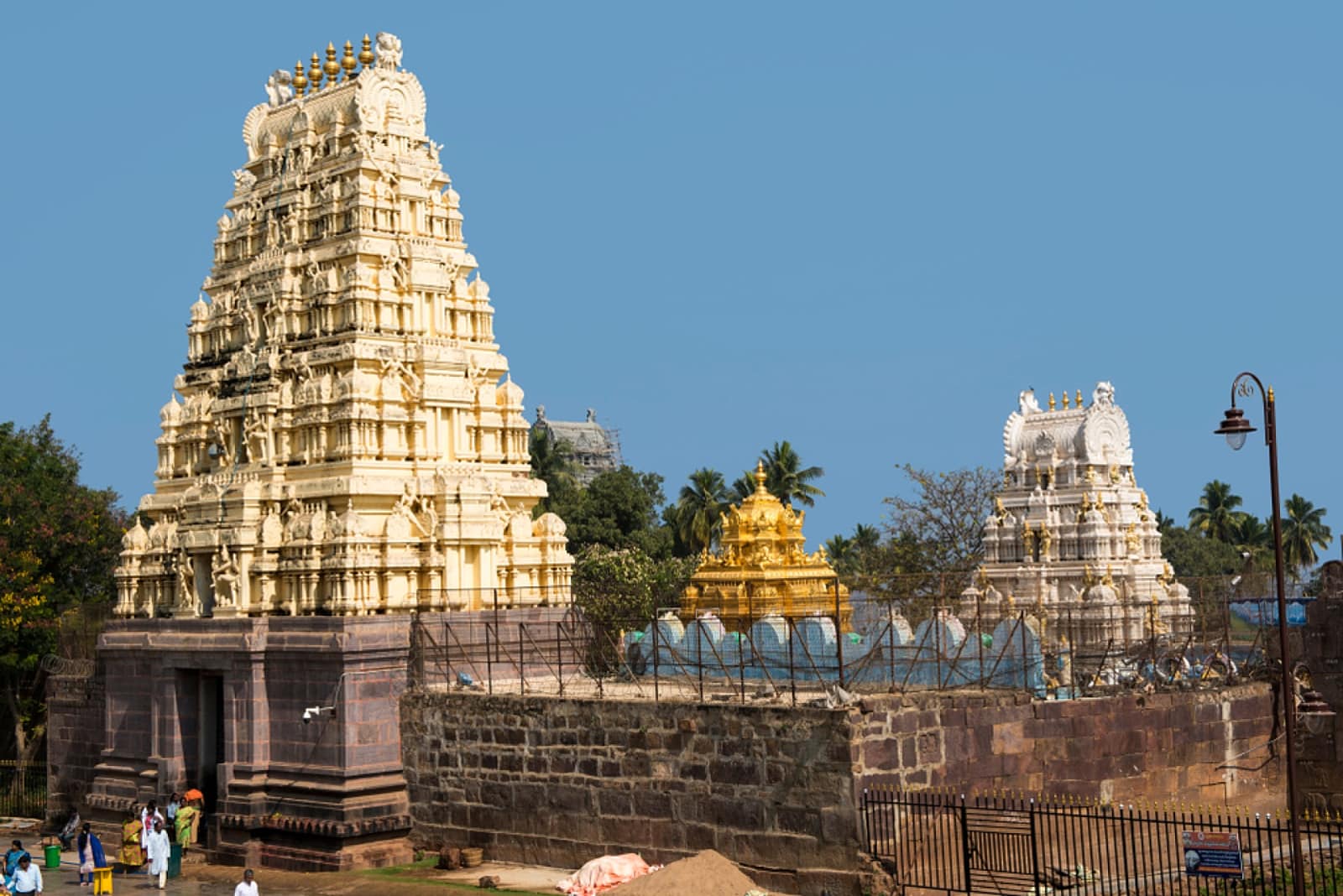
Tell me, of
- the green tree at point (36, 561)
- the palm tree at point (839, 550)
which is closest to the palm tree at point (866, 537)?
the palm tree at point (839, 550)

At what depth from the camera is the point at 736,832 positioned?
76.8ft

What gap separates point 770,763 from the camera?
23.0 m

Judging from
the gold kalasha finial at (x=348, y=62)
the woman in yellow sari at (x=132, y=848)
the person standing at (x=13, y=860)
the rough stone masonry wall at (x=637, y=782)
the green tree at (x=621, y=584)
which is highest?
the gold kalasha finial at (x=348, y=62)

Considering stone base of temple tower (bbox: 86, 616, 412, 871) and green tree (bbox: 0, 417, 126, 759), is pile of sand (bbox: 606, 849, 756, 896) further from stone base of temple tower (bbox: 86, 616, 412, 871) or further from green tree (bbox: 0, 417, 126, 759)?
green tree (bbox: 0, 417, 126, 759)

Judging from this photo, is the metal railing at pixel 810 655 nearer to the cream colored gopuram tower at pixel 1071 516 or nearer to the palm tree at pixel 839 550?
the cream colored gopuram tower at pixel 1071 516

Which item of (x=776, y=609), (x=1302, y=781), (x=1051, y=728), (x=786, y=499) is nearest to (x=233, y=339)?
(x=776, y=609)

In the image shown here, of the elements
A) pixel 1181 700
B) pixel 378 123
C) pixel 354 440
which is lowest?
pixel 1181 700

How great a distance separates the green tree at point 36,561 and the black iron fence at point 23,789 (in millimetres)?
1786

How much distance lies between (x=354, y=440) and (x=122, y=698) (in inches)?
289

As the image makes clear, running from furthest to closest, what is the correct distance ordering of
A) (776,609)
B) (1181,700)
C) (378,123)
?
(776,609), (378,123), (1181,700)

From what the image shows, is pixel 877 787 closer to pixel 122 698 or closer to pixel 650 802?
pixel 650 802

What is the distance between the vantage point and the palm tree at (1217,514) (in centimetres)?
8025

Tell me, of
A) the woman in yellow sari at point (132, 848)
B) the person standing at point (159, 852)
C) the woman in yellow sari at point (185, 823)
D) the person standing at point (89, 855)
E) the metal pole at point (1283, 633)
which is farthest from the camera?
the woman in yellow sari at point (185, 823)

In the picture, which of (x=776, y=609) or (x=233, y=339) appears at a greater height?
(x=233, y=339)
